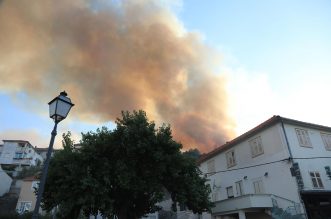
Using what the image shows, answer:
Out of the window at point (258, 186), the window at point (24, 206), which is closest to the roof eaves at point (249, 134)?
the window at point (258, 186)

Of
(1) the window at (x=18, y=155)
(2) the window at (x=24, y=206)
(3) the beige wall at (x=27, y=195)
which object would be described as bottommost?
(2) the window at (x=24, y=206)

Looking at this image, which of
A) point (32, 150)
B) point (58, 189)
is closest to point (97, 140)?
point (58, 189)

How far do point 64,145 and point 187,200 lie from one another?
34.0 feet

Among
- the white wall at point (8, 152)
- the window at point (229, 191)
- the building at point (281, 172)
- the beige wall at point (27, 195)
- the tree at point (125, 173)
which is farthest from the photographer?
the white wall at point (8, 152)

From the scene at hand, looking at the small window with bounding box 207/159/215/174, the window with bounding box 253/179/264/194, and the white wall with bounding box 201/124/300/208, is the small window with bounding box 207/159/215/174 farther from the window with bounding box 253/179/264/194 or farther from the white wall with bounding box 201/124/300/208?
the window with bounding box 253/179/264/194

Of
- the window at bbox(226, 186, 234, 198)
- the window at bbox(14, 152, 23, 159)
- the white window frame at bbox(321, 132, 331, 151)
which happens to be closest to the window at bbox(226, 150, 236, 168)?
the window at bbox(226, 186, 234, 198)

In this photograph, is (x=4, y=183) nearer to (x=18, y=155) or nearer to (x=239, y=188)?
(x=18, y=155)

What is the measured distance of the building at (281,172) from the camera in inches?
856

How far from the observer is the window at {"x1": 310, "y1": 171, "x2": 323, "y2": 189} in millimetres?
22719

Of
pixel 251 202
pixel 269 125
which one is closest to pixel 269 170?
pixel 251 202

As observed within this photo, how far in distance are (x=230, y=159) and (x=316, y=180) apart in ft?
31.1

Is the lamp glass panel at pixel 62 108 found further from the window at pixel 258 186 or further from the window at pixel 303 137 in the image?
the window at pixel 303 137

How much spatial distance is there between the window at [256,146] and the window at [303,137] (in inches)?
136

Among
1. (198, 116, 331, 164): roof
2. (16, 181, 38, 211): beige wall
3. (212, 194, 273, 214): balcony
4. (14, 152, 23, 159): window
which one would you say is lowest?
(212, 194, 273, 214): balcony
